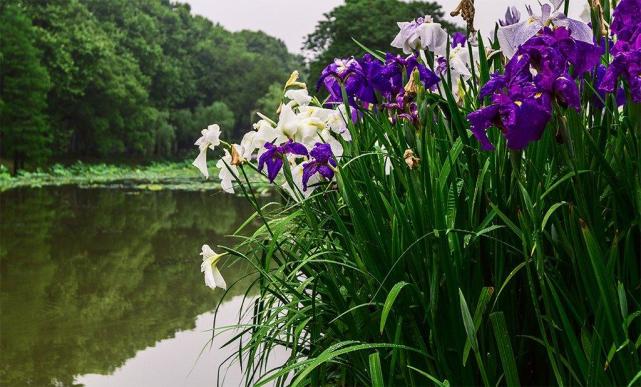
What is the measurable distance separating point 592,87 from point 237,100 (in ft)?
178

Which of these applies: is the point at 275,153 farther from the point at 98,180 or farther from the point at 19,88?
the point at 19,88

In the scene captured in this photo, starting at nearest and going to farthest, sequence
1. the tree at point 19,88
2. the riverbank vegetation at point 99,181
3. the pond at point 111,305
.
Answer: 1. the pond at point 111,305
2. the riverbank vegetation at point 99,181
3. the tree at point 19,88

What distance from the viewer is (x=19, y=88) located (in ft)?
80.8

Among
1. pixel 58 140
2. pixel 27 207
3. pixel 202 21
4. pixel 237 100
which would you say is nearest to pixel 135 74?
pixel 58 140

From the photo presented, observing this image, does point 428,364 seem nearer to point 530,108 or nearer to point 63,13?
point 530,108

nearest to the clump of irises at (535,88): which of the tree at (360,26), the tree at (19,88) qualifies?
the tree at (19,88)

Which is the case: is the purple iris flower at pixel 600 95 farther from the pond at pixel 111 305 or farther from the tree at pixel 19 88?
the tree at pixel 19 88

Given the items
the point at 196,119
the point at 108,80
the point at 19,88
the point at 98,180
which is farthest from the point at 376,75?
the point at 196,119

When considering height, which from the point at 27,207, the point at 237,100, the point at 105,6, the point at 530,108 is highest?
the point at 105,6

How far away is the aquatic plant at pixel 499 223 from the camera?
4.11ft

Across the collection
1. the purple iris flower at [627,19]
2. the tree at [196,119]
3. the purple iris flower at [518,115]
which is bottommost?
the purple iris flower at [518,115]

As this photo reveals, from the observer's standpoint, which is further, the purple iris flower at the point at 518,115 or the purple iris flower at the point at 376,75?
the purple iris flower at the point at 376,75

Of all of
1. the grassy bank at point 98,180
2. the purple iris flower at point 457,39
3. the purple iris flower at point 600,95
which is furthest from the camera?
the grassy bank at point 98,180

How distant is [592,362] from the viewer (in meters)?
1.28
